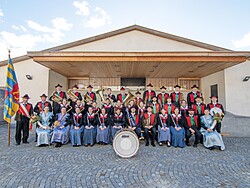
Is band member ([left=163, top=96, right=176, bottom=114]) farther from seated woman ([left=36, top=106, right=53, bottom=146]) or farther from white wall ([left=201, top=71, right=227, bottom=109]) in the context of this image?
white wall ([left=201, top=71, right=227, bottom=109])

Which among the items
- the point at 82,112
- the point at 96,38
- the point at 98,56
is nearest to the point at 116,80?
the point at 96,38

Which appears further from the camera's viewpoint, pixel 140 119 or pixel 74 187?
pixel 140 119

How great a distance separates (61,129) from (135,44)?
7300mm

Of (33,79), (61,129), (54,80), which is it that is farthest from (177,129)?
(33,79)

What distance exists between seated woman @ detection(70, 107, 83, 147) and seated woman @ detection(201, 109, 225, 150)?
443 centimetres

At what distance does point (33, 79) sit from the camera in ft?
33.2

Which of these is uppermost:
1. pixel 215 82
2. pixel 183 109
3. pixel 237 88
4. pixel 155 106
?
pixel 215 82

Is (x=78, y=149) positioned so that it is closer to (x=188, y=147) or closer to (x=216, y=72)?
(x=188, y=147)

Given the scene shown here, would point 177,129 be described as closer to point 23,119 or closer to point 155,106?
point 155,106

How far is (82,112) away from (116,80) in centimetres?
583

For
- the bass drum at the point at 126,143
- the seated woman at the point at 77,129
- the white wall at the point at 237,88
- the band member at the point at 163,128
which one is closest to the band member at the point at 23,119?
the seated woman at the point at 77,129

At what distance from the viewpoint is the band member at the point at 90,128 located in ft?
20.1

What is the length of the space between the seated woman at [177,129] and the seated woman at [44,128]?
4.50m

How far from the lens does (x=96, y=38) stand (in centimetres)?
1095
